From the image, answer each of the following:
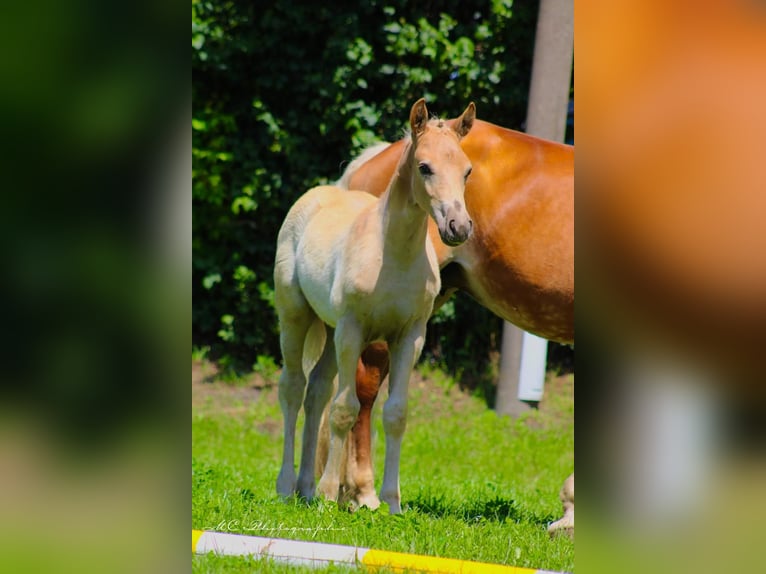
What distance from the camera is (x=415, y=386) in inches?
376

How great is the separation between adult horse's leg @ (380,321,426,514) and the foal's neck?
0.41 meters

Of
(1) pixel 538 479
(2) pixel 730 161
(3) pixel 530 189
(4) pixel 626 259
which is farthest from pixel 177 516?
(1) pixel 538 479

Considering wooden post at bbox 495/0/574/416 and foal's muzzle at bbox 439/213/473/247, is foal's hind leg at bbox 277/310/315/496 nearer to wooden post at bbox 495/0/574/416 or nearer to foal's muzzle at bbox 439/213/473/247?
foal's muzzle at bbox 439/213/473/247

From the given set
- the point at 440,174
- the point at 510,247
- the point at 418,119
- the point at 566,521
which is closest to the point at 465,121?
the point at 418,119

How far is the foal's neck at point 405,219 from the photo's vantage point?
4.68 metres

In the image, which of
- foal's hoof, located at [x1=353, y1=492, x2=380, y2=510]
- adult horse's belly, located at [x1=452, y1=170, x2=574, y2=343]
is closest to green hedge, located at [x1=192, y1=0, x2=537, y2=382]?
adult horse's belly, located at [x1=452, y1=170, x2=574, y2=343]

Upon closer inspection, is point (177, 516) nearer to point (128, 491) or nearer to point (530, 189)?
point (128, 491)

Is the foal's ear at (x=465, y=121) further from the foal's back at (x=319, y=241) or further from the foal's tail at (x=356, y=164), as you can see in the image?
the foal's tail at (x=356, y=164)

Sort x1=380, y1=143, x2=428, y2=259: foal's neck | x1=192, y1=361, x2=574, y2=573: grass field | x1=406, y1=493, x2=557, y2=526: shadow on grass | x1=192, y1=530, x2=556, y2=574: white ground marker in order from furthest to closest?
1. x1=406, y1=493, x2=557, y2=526: shadow on grass
2. x1=380, y1=143, x2=428, y2=259: foal's neck
3. x1=192, y1=361, x2=574, y2=573: grass field
4. x1=192, y1=530, x2=556, y2=574: white ground marker

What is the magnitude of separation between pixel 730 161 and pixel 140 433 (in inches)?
44.3

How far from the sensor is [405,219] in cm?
468

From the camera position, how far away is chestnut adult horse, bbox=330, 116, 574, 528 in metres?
5.38

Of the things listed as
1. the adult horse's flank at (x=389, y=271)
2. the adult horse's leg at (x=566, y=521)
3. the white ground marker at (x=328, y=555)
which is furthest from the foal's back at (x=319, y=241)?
the white ground marker at (x=328, y=555)

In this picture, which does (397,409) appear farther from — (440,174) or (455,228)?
(440,174)
